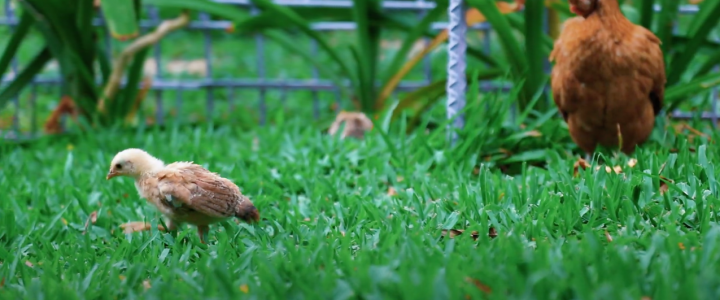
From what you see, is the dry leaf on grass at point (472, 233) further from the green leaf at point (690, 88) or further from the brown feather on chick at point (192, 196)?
the green leaf at point (690, 88)

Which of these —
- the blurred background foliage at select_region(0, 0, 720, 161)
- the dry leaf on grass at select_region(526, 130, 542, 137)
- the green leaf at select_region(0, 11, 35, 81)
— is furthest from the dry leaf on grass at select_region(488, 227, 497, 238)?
the green leaf at select_region(0, 11, 35, 81)

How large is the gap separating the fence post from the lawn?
8.8 inches

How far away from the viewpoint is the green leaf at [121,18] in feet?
15.1

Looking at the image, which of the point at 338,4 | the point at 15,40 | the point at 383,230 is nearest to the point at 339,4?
the point at 338,4

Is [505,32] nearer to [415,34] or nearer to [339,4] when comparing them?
[415,34]

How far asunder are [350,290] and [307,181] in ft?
6.12

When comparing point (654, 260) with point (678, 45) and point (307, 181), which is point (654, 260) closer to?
point (307, 181)

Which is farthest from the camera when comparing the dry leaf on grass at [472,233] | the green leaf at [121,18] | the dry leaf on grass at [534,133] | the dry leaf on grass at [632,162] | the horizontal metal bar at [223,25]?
the horizontal metal bar at [223,25]

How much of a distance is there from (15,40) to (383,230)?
348 cm

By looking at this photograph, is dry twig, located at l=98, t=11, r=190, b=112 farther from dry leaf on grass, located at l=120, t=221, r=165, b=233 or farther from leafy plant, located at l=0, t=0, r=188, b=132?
dry leaf on grass, located at l=120, t=221, r=165, b=233

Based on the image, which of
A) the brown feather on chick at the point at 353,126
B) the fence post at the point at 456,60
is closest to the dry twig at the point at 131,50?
the brown feather on chick at the point at 353,126

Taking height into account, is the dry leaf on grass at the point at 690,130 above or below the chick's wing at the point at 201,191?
below

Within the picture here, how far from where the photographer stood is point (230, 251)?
10.0 feet

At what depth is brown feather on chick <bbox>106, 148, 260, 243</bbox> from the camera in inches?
127
